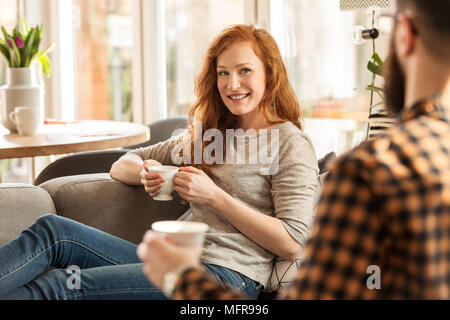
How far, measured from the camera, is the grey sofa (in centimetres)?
179

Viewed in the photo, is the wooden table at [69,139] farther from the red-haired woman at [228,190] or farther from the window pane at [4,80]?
the window pane at [4,80]

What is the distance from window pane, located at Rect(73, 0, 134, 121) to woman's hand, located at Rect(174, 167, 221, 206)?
2.50m

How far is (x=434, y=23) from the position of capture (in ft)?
2.30

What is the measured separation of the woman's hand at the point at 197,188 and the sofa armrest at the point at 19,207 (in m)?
0.52

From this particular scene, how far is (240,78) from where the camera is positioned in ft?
5.49

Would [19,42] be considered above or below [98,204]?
above

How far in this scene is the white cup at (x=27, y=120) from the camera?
217 centimetres

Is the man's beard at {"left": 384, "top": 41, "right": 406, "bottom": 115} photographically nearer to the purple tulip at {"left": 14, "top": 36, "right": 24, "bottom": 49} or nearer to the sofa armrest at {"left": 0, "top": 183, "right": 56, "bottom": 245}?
the sofa armrest at {"left": 0, "top": 183, "right": 56, "bottom": 245}

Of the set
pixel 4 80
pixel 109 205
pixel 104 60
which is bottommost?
pixel 109 205

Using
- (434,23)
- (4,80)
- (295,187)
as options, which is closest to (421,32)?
(434,23)

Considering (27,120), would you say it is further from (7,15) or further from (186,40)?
(7,15)

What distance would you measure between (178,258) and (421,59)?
1.29ft

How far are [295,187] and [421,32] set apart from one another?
85cm
